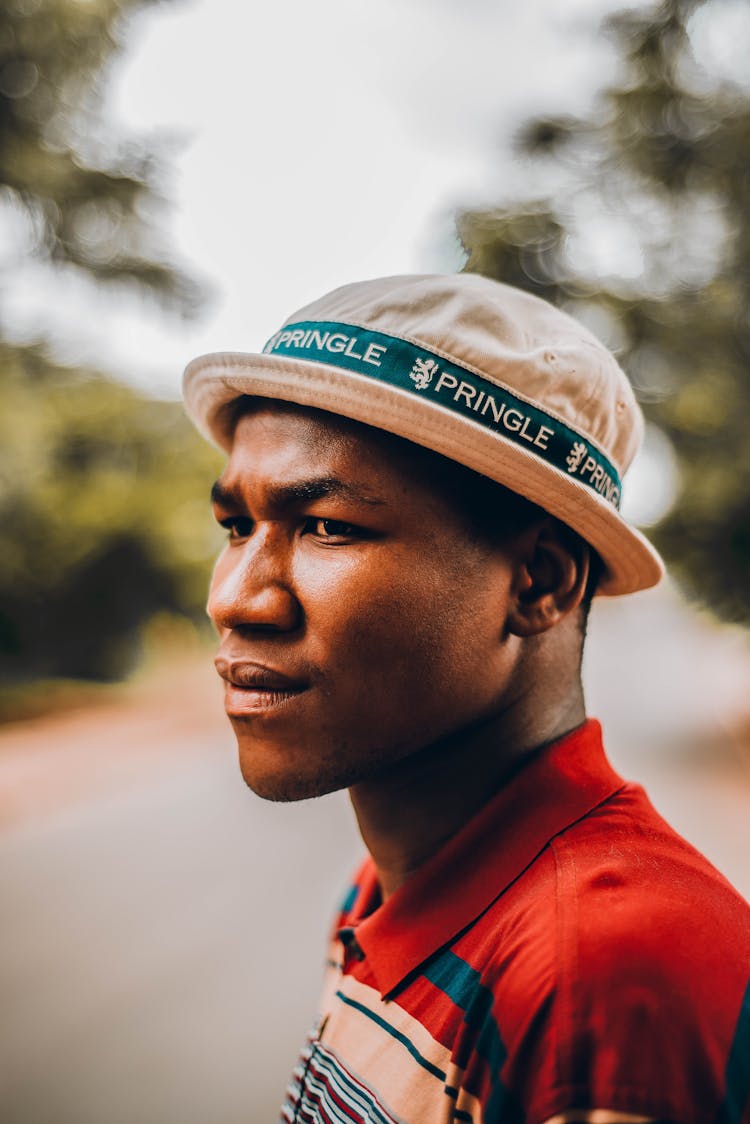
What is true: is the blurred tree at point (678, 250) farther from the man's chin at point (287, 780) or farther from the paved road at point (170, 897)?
the man's chin at point (287, 780)

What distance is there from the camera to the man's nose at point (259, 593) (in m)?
1.26

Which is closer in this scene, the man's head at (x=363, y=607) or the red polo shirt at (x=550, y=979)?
the red polo shirt at (x=550, y=979)

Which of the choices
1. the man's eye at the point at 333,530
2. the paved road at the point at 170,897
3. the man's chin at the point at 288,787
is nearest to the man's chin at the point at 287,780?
the man's chin at the point at 288,787

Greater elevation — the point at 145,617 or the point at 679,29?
the point at 679,29

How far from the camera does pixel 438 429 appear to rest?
1194 millimetres

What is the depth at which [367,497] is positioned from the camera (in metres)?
1.25

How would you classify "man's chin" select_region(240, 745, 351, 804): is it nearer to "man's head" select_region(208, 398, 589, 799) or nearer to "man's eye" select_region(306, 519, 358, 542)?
"man's head" select_region(208, 398, 589, 799)

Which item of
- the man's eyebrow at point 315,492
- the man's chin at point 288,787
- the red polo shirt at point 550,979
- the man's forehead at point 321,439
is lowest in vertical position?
the red polo shirt at point 550,979

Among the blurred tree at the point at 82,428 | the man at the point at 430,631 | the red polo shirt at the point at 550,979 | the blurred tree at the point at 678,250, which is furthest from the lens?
the blurred tree at the point at 82,428

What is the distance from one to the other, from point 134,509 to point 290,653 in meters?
10.4

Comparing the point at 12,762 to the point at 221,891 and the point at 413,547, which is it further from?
the point at 413,547

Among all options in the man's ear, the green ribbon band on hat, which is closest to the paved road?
the man's ear

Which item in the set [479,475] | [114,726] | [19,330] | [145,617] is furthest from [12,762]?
[479,475]

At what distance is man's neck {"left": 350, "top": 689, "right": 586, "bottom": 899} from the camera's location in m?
1.32
